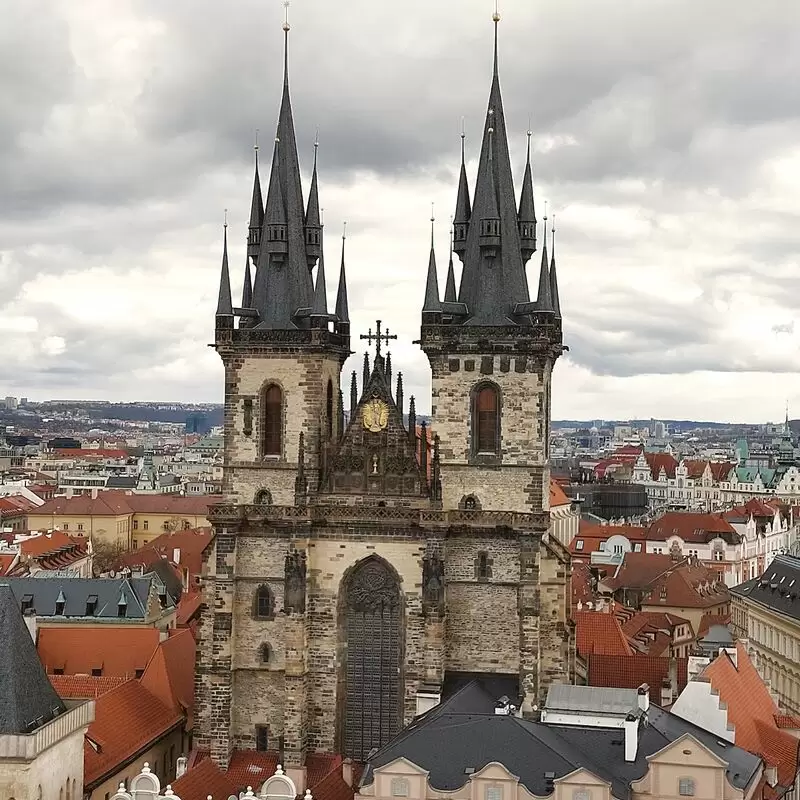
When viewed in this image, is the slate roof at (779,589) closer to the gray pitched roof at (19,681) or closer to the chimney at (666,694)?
the chimney at (666,694)

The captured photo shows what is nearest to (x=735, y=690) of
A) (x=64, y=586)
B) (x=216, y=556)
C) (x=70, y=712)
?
(x=216, y=556)

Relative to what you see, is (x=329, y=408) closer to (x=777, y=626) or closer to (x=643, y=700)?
(x=643, y=700)

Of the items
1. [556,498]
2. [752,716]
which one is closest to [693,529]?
[556,498]

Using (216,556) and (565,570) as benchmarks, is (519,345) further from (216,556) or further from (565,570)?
(216,556)

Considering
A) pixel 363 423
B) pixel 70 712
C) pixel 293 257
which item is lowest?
pixel 70 712

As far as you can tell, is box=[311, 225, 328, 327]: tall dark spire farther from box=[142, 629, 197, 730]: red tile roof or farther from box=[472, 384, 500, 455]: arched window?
box=[142, 629, 197, 730]: red tile roof

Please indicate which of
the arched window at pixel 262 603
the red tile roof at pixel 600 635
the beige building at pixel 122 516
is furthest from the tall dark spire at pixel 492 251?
the beige building at pixel 122 516

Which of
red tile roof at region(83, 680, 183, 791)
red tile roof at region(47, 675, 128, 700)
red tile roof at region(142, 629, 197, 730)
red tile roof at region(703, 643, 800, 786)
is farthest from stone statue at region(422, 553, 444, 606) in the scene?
red tile roof at region(47, 675, 128, 700)
